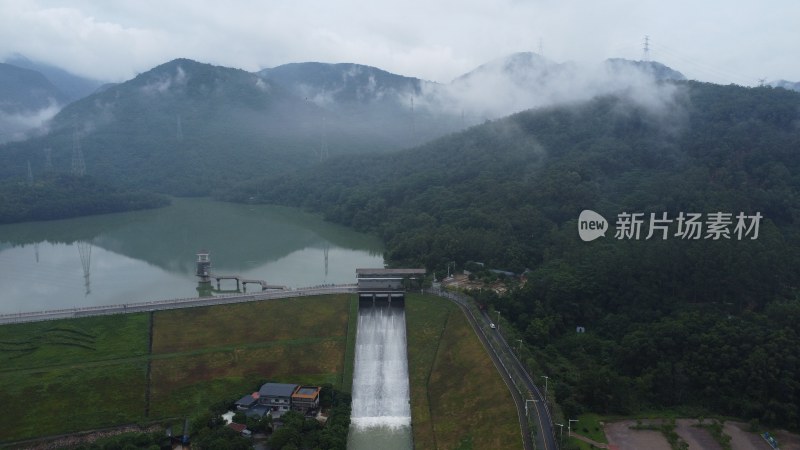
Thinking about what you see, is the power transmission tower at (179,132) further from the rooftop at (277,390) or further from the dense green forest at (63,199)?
the rooftop at (277,390)

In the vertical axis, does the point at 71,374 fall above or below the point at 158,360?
below

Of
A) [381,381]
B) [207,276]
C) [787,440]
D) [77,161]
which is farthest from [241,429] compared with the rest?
[77,161]

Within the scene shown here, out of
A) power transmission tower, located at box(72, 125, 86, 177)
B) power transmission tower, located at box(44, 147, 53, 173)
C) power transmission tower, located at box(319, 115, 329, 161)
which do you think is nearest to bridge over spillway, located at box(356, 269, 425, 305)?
power transmission tower, located at box(72, 125, 86, 177)

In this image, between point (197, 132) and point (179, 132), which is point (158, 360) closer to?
point (179, 132)

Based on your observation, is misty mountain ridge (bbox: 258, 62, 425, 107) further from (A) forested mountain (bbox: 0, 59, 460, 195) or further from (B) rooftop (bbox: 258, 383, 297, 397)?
(B) rooftop (bbox: 258, 383, 297, 397)

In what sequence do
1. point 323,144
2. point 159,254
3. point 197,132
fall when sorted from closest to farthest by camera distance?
point 159,254, point 323,144, point 197,132

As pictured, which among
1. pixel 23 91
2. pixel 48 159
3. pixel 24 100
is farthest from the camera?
pixel 23 91

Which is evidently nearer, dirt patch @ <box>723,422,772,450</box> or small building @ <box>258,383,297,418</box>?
dirt patch @ <box>723,422,772,450</box>
